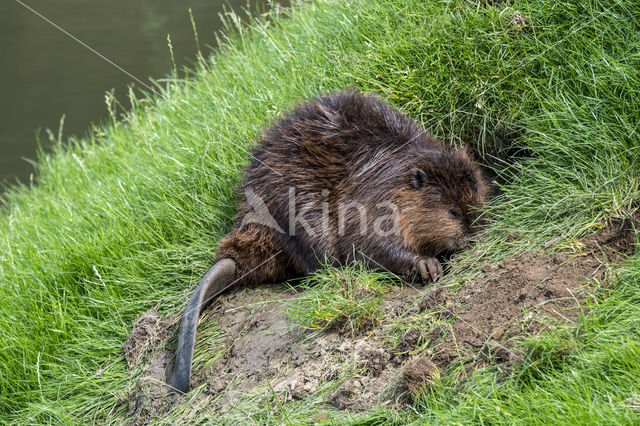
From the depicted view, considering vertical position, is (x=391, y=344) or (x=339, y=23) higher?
(x=339, y=23)

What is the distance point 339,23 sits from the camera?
4320 millimetres

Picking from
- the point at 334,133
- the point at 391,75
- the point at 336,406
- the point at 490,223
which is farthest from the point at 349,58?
the point at 336,406

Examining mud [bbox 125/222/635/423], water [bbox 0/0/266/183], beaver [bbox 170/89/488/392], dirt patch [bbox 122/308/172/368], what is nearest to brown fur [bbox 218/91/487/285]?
beaver [bbox 170/89/488/392]

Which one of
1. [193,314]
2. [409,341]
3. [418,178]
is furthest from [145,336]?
[418,178]

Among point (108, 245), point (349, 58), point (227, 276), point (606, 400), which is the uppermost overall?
point (349, 58)

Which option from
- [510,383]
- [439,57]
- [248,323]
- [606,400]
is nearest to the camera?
[606,400]

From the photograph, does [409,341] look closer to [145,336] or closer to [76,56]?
[145,336]

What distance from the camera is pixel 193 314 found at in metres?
3.15

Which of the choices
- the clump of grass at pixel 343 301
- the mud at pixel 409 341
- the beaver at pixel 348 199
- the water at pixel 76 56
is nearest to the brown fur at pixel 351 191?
the beaver at pixel 348 199

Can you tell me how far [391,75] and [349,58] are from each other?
1.02 feet

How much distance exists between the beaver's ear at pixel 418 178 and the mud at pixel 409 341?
0.47 meters

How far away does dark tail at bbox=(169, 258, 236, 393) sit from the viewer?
→ 10.1 ft

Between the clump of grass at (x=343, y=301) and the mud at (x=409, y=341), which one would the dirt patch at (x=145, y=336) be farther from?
the clump of grass at (x=343, y=301)

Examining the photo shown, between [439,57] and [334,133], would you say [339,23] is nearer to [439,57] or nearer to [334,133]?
[439,57]
